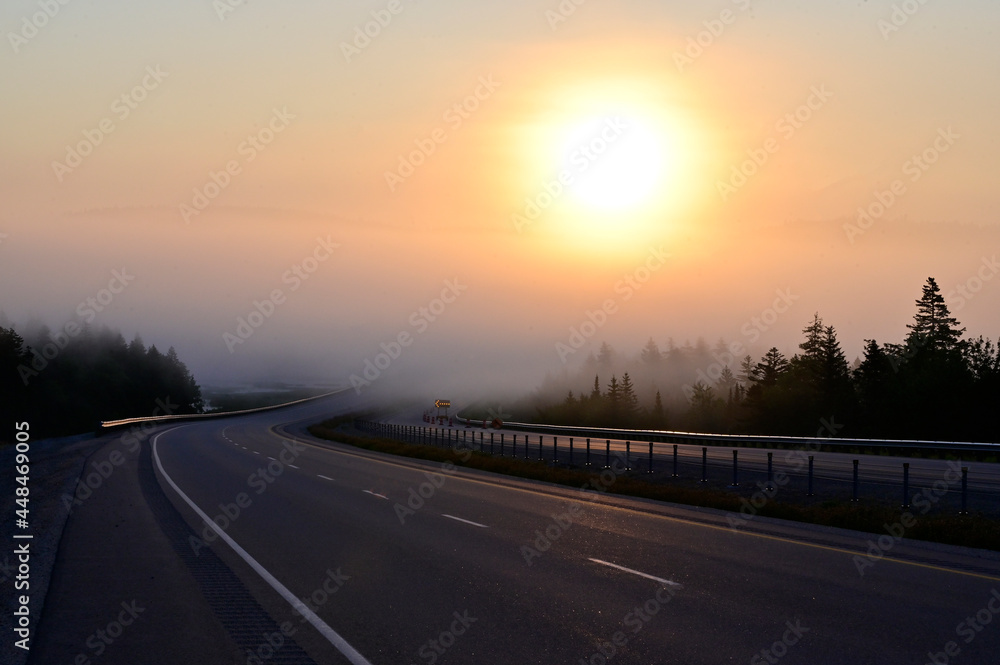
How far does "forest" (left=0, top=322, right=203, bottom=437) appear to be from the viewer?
11806 cm

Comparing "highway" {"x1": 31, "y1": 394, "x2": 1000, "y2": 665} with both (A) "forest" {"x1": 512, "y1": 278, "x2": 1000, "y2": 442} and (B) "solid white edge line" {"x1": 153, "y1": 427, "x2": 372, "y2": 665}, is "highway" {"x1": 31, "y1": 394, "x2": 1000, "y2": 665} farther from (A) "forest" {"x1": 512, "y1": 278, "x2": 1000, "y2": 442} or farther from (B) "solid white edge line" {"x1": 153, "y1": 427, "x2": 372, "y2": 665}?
(A) "forest" {"x1": 512, "y1": 278, "x2": 1000, "y2": 442}

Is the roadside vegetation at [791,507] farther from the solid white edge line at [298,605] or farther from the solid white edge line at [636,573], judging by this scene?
the solid white edge line at [298,605]

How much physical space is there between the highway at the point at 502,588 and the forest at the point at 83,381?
366ft

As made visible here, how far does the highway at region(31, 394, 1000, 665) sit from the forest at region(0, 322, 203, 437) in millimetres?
111548

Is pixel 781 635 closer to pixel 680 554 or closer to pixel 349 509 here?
pixel 680 554

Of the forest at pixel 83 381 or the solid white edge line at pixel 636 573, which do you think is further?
the forest at pixel 83 381

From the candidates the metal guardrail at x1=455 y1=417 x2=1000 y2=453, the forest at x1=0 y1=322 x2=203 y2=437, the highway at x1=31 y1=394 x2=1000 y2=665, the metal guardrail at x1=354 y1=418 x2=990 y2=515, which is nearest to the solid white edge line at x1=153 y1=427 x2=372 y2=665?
the highway at x1=31 y1=394 x2=1000 y2=665

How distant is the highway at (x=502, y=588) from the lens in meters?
8.36

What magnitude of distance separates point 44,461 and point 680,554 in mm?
34485

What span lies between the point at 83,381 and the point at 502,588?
14964cm

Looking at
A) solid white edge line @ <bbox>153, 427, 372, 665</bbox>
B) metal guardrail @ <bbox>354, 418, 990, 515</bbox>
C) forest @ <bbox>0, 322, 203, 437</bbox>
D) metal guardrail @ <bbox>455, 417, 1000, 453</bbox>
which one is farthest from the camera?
forest @ <bbox>0, 322, 203, 437</bbox>

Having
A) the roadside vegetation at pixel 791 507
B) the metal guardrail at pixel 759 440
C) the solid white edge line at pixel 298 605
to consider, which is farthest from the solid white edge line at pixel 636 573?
the metal guardrail at pixel 759 440

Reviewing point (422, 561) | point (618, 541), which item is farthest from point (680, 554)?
point (422, 561)

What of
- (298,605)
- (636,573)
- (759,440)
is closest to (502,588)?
(636,573)
